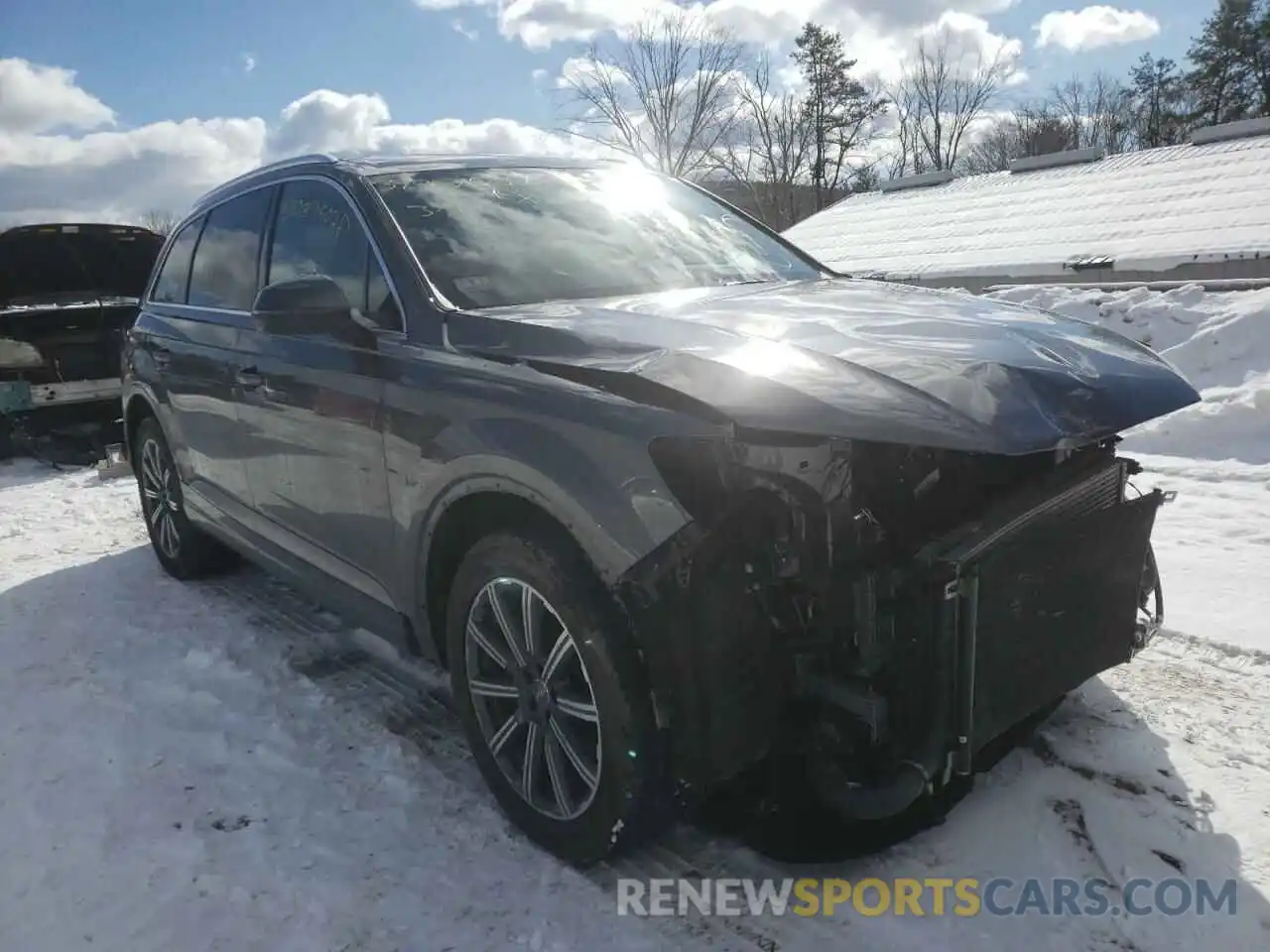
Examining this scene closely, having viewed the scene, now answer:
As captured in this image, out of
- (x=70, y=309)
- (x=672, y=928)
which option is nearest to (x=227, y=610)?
(x=672, y=928)

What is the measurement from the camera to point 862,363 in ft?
6.97

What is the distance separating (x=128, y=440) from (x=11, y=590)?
100 cm

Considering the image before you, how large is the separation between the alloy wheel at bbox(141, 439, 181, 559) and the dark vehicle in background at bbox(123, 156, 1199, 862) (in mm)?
2032

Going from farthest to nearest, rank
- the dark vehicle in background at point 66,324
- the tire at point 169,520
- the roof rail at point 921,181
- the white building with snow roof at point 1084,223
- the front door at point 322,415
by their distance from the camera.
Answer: the roof rail at point 921,181 < the white building with snow roof at point 1084,223 < the dark vehicle in background at point 66,324 < the tire at point 169,520 < the front door at point 322,415

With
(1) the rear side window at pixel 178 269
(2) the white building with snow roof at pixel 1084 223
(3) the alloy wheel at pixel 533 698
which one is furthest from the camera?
(2) the white building with snow roof at pixel 1084 223

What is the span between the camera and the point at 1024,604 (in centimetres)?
223

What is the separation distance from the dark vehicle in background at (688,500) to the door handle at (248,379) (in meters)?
0.35

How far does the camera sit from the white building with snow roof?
13805mm

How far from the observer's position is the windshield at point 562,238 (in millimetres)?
2924

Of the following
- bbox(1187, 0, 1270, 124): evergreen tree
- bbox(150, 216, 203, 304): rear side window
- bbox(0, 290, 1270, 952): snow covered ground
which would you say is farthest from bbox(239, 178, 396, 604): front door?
bbox(1187, 0, 1270, 124): evergreen tree

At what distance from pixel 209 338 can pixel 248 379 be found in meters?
0.57

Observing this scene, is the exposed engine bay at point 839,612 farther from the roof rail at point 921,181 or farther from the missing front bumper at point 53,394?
the roof rail at point 921,181

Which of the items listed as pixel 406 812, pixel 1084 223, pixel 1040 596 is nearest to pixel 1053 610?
pixel 1040 596

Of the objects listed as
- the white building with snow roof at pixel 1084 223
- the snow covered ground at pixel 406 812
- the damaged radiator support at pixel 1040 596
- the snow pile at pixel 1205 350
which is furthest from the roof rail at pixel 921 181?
the damaged radiator support at pixel 1040 596
